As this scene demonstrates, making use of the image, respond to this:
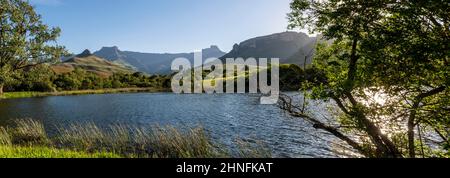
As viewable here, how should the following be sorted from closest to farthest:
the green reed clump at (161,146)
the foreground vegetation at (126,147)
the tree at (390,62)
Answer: the tree at (390,62), the foreground vegetation at (126,147), the green reed clump at (161,146)

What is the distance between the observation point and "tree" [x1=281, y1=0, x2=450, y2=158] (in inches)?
362

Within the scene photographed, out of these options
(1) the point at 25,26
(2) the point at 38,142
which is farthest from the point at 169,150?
(1) the point at 25,26

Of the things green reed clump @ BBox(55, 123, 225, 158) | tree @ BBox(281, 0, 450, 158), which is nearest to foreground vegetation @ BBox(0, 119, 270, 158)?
green reed clump @ BBox(55, 123, 225, 158)

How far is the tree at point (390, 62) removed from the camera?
362 inches

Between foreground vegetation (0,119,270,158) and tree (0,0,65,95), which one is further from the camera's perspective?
tree (0,0,65,95)
